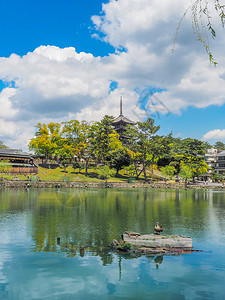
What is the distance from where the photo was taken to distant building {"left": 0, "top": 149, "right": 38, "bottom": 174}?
7794 cm

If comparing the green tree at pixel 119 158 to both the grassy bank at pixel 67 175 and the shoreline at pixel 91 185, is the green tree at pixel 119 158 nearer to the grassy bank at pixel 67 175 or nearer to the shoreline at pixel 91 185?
the grassy bank at pixel 67 175

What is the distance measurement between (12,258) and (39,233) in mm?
5710

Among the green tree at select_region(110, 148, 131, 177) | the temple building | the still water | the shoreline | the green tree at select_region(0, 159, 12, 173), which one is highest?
the temple building

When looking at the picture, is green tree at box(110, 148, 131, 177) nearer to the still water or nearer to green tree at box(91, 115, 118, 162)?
green tree at box(91, 115, 118, 162)

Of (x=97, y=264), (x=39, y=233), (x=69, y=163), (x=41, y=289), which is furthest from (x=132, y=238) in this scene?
(x=69, y=163)

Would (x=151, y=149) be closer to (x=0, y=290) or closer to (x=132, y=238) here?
(x=132, y=238)

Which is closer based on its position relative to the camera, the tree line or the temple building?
the tree line

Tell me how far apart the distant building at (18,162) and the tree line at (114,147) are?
989 cm

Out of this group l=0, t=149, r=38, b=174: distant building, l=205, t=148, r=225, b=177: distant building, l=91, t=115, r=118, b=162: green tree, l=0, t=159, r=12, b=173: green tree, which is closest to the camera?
l=0, t=159, r=12, b=173: green tree

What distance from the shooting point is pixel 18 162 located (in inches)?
3223

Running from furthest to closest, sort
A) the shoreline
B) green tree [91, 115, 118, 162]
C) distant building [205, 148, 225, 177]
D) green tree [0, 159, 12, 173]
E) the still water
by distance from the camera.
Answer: distant building [205, 148, 225, 177] < green tree [91, 115, 118, 162] < green tree [0, 159, 12, 173] < the shoreline < the still water

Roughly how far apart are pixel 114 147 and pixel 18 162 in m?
33.0

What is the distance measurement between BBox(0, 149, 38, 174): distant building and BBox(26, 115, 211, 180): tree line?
9891 mm

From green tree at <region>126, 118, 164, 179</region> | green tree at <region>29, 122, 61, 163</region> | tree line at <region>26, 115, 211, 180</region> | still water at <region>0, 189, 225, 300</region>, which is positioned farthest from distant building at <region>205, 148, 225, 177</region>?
still water at <region>0, 189, 225, 300</region>
